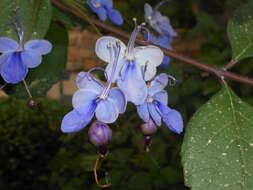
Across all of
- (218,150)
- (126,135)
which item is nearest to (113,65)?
(218,150)

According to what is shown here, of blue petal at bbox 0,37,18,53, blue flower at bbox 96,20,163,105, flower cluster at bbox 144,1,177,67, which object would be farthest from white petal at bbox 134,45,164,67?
flower cluster at bbox 144,1,177,67

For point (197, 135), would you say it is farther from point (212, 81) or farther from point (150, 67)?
point (212, 81)

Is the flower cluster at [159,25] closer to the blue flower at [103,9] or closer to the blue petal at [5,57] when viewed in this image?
the blue flower at [103,9]

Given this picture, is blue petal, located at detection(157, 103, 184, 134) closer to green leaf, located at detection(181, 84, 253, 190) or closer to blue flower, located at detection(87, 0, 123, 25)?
green leaf, located at detection(181, 84, 253, 190)

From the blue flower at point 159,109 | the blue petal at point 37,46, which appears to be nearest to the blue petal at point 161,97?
the blue flower at point 159,109

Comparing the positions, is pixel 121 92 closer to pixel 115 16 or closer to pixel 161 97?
pixel 161 97
